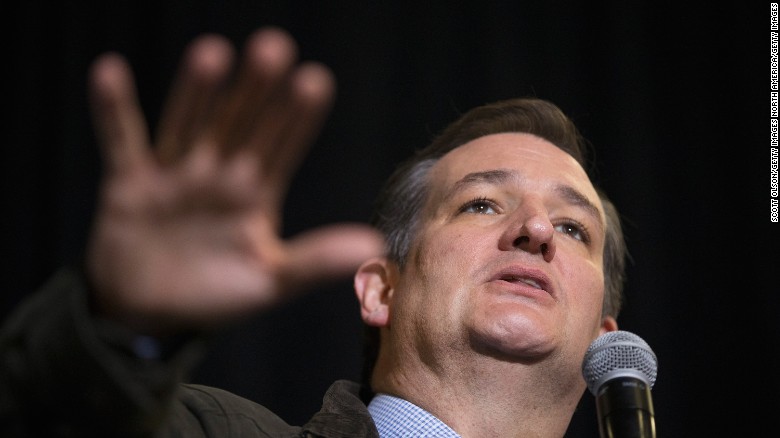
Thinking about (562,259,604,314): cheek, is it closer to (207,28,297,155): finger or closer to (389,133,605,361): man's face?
(389,133,605,361): man's face

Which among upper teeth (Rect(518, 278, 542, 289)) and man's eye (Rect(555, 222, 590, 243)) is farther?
man's eye (Rect(555, 222, 590, 243))

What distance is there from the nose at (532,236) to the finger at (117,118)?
103cm

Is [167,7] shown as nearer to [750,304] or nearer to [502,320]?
[502,320]

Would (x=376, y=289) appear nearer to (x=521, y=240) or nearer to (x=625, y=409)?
(x=521, y=240)

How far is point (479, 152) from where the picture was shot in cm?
214

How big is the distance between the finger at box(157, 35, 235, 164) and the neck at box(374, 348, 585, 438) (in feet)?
3.26

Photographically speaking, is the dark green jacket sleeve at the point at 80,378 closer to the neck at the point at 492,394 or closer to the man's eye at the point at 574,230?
the neck at the point at 492,394

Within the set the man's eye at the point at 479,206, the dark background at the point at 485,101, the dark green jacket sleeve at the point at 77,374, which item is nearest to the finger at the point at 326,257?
the dark green jacket sleeve at the point at 77,374

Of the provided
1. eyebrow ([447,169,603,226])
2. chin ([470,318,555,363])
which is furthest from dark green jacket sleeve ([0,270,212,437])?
eyebrow ([447,169,603,226])

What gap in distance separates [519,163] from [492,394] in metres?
0.59

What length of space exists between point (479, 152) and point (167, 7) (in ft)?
4.44

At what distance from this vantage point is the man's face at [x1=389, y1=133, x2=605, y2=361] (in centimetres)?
171

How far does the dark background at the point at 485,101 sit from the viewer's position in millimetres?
2713

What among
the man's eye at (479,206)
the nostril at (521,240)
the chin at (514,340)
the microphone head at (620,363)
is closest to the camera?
the microphone head at (620,363)
